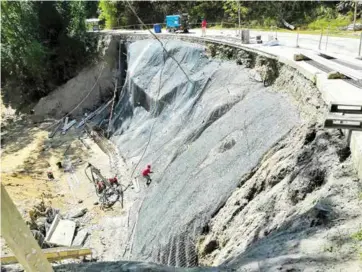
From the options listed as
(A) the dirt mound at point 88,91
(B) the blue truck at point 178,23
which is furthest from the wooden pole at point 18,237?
(A) the dirt mound at point 88,91

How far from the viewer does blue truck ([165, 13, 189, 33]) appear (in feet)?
77.7

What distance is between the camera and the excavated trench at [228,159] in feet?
24.0

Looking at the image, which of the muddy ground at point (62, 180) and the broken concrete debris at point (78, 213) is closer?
the muddy ground at point (62, 180)

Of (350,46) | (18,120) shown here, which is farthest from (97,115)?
(350,46)

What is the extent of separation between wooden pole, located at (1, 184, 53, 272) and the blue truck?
21454 millimetres

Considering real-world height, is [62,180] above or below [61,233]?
below

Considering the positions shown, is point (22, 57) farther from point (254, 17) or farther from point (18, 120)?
point (254, 17)

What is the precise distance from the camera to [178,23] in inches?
947

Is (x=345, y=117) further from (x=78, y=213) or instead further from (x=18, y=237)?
(x=78, y=213)

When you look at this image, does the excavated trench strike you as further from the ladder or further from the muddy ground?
the muddy ground

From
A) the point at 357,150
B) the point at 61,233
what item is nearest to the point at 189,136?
the point at 61,233

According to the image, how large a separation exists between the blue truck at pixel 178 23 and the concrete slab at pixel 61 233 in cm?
1507

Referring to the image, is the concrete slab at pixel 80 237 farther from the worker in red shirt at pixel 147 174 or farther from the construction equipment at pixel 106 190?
the worker in red shirt at pixel 147 174

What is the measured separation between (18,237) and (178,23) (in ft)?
72.1
